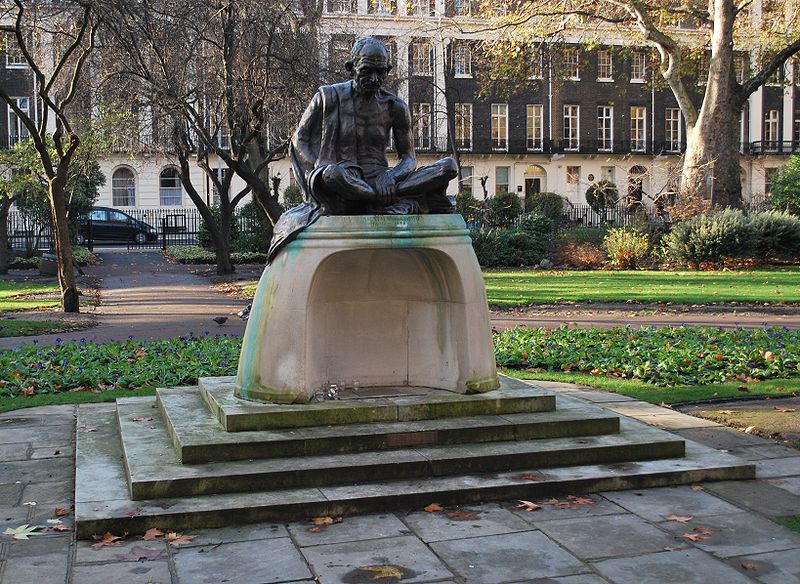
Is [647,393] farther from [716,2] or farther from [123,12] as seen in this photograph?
[716,2]

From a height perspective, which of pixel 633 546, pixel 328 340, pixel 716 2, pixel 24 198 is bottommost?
pixel 633 546

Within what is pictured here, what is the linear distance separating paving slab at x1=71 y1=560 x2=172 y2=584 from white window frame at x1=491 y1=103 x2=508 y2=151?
5314 cm

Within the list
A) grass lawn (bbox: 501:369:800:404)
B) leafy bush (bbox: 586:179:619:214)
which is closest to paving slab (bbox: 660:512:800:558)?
grass lawn (bbox: 501:369:800:404)

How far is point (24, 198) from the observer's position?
30906mm

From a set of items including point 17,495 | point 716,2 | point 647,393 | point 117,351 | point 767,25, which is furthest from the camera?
point 767,25

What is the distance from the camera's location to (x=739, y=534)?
5.33 m

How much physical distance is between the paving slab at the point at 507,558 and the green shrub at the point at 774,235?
72.7ft

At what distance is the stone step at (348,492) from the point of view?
542 cm

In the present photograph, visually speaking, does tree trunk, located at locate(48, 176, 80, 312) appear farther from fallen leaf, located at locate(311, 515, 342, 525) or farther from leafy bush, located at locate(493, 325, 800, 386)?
fallen leaf, located at locate(311, 515, 342, 525)

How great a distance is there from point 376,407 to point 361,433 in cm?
39

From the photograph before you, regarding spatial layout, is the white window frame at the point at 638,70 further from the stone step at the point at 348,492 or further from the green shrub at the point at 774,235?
the stone step at the point at 348,492

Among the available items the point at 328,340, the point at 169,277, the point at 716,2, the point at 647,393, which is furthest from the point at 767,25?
the point at 328,340

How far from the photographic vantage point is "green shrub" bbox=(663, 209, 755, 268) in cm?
2497

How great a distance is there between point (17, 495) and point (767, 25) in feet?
108
